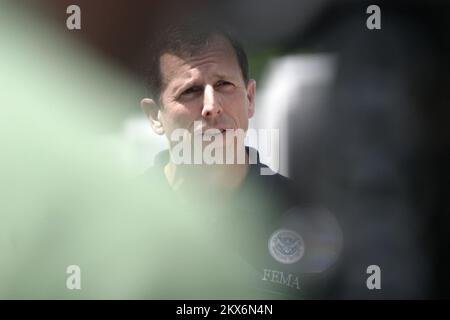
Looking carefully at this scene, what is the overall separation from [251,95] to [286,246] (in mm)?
599

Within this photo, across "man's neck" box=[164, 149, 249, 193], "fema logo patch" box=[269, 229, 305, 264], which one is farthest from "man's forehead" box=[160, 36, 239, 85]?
"fema logo patch" box=[269, 229, 305, 264]

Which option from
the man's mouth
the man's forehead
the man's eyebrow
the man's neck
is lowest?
the man's neck

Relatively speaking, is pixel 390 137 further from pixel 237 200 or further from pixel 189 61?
pixel 189 61

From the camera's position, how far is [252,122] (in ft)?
7.34

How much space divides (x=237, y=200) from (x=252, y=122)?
311 mm

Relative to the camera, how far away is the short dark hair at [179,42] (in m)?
2.23

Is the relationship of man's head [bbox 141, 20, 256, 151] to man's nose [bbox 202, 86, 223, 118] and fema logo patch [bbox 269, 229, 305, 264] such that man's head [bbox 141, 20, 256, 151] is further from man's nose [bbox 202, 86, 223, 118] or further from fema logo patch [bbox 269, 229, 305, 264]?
fema logo patch [bbox 269, 229, 305, 264]

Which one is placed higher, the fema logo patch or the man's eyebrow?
the man's eyebrow

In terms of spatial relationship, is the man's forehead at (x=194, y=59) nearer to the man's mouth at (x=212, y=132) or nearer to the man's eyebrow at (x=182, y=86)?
the man's eyebrow at (x=182, y=86)

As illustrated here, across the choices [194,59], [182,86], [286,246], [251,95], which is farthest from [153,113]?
[286,246]

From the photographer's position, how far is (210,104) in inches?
87.0

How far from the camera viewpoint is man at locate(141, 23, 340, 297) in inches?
87.6

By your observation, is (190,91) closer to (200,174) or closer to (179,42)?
(179,42)
